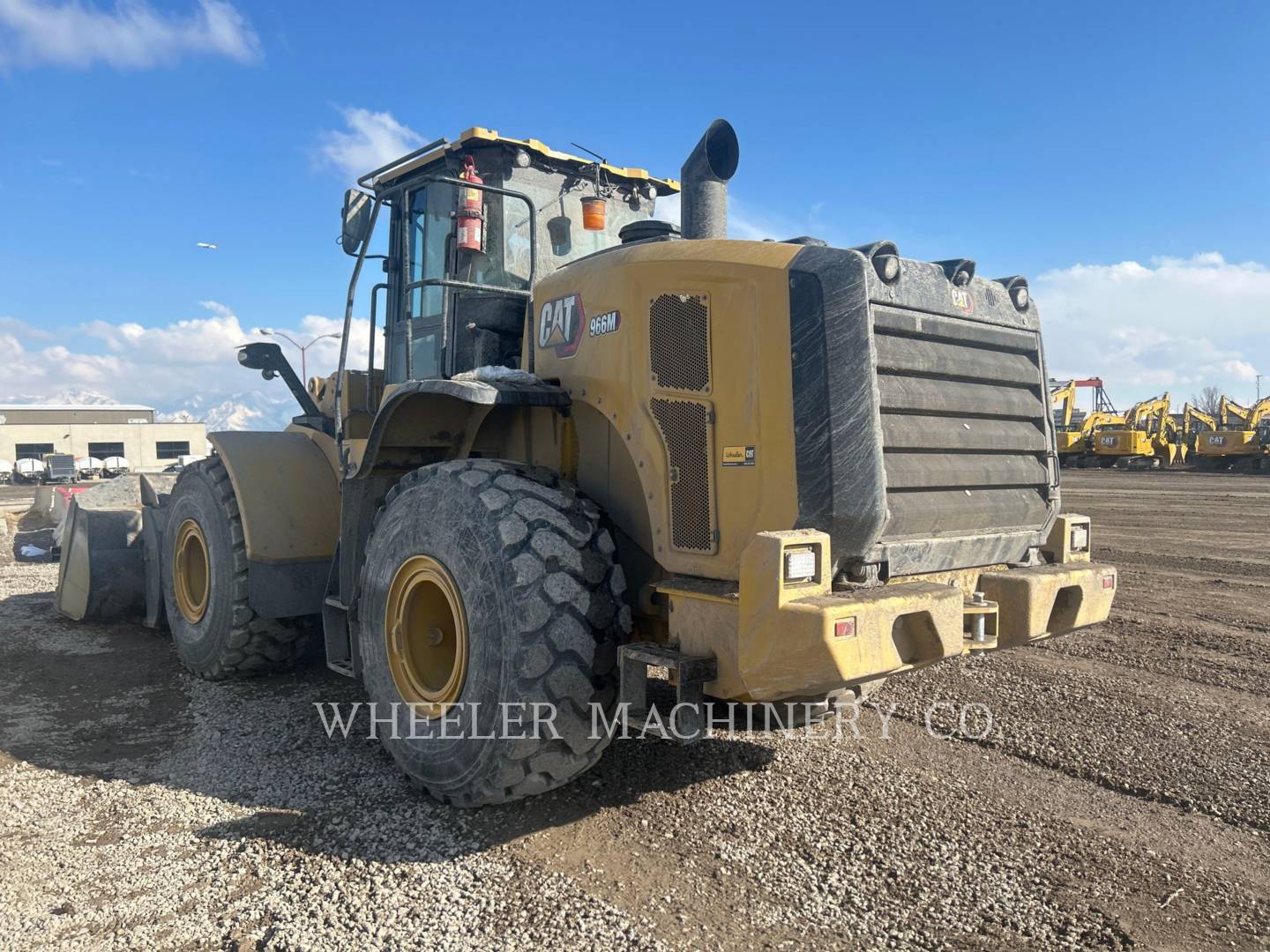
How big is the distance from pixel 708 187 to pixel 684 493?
148 cm

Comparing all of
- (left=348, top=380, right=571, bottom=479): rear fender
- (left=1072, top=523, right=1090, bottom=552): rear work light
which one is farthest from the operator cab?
(left=1072, top=523, right=1090, bottom=552): rear work light

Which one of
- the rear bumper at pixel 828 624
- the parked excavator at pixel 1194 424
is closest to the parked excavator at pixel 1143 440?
the parked excavator at pixel 1194 424

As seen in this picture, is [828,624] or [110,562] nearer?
[828,624]

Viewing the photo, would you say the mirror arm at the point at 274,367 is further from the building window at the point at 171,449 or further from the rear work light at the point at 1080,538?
the building window at the point at 171,449

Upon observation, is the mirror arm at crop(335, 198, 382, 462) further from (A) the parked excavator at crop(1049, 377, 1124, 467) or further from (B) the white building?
(B) the white building

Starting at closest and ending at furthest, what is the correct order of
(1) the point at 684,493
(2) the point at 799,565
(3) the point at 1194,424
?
(2) the point at 799,565
(1) the point at 684,493
(3) the point at 1194,424

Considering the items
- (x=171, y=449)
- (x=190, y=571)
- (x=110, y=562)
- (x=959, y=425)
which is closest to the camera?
(x=959, y=425)

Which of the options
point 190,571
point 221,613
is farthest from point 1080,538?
point 190,571

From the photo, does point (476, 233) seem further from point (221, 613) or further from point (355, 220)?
point (221, 613)

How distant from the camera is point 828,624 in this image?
9.27 feet

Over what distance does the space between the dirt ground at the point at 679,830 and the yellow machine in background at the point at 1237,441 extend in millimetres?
30613

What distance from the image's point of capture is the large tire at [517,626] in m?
3.33

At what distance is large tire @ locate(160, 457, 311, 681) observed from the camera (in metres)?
5.48

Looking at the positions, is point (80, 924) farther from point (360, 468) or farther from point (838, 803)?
point (838, 803)
